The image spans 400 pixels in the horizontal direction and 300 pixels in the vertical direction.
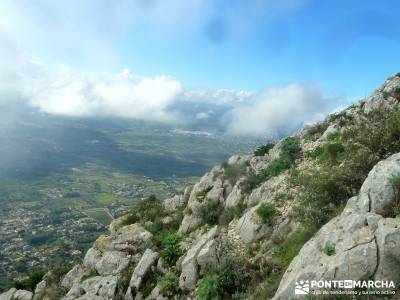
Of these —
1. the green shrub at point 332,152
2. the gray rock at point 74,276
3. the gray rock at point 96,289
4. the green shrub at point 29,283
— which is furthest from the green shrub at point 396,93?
the green shrub at point 29,283

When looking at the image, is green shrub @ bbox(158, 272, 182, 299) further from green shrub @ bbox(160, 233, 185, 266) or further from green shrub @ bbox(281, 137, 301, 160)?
green shrub @ bbox(281, 137, 301, 160)

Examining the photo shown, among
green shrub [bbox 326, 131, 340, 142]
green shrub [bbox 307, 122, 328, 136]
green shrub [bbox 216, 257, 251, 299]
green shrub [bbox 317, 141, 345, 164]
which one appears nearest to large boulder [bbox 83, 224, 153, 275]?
green shrub [bbox 216, 257, 251, 299]

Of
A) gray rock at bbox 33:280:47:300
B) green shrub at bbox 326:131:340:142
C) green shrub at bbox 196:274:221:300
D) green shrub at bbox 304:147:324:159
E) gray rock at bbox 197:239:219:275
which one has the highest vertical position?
green shrub at bbox 326:131:340:142

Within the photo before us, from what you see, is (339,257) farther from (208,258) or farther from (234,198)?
(234,198)

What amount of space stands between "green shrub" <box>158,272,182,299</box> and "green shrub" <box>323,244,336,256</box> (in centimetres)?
830

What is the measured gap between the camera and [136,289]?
20.2 meters

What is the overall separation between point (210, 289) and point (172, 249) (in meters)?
5.46

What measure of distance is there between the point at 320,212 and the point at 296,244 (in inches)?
65.4

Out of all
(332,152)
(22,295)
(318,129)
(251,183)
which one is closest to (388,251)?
(332,152)

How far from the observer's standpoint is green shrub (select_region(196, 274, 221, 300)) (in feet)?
53.2

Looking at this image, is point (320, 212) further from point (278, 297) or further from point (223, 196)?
point (223, 196)

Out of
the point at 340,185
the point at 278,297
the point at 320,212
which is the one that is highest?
the point at 340,185

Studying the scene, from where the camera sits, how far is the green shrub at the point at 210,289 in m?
16.2

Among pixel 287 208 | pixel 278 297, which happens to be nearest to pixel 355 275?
pixel 278 297
